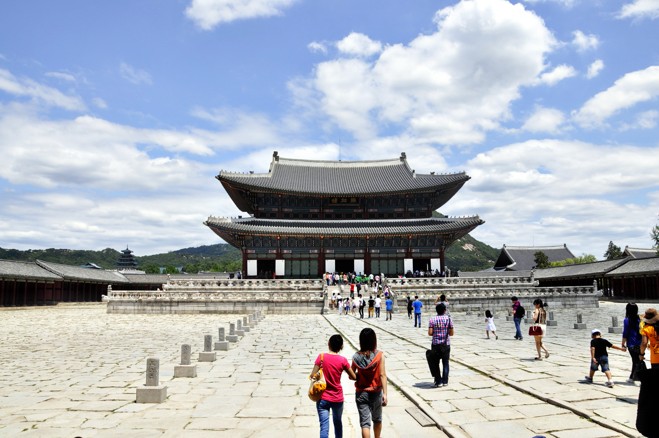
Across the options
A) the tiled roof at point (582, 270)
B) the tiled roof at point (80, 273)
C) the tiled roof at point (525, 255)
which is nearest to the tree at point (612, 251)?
the tiled roof at point (525, 255)

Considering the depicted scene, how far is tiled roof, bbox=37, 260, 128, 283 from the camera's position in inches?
1779

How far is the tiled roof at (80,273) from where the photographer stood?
45188mm

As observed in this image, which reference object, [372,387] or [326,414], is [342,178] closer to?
[372,387]

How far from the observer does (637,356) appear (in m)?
9.20

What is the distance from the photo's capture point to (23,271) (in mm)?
40406

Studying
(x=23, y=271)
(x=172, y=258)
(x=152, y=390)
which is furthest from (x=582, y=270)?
(x=172, y=258)

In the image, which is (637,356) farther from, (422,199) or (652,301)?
(422,199)

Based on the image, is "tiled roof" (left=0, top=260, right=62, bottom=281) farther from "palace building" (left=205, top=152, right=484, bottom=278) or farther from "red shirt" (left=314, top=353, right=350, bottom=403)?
"red shirt" (left=314, top=353, right=350, bottom=403)

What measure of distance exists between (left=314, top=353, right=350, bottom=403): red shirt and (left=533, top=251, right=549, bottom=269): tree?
66.2m

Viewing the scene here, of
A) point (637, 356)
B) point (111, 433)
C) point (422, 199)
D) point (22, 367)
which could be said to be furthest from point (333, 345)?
point (422, 199)

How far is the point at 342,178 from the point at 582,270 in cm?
2698

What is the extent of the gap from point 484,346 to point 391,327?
7.08 m

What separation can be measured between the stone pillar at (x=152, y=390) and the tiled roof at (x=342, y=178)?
37943 millimetres

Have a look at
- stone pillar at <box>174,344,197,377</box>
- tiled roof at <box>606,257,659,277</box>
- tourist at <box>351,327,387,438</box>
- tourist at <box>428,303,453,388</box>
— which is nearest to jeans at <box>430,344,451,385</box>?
tourist at <box>428,303,453,388</box>
